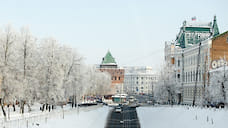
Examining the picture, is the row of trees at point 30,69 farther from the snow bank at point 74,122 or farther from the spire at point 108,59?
the spire at point 108,59

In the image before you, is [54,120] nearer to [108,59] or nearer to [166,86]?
[166,86]

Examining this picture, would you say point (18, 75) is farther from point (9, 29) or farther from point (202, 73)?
point (202, 73)

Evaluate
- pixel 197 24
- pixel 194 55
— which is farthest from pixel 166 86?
pixel 197 24

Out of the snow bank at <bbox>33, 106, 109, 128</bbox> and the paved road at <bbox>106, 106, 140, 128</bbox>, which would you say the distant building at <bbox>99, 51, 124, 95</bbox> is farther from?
the snow bank at <bbox>33, 106, 109, 128</bbox>

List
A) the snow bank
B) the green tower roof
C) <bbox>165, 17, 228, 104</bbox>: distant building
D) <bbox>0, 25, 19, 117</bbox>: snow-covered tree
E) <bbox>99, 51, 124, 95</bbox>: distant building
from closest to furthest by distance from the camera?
<bbox>0, 25, 19, 117</bbox>: snow-covered tree, the snow bank, <bbox>165, 17, 228, 104</bbox>: distant building, <bbox>99, 51, 124, 95</bbox>: distant building, the green tower roof

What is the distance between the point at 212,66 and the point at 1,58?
136ft

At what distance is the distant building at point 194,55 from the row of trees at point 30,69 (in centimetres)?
2362

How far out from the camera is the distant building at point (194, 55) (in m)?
58.5

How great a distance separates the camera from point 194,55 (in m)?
66.2

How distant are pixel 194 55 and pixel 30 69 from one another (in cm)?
4032

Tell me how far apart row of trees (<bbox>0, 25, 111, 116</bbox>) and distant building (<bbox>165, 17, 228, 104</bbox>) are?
2362cm

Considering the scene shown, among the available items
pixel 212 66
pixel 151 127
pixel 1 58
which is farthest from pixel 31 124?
pixel 212 66

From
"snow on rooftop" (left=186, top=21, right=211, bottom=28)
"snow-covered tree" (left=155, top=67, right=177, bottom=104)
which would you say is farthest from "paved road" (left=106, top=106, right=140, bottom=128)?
"snow on rooftop" (left=186, top=21, right=211, bottom=28)

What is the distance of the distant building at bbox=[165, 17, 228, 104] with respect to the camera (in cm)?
5847
